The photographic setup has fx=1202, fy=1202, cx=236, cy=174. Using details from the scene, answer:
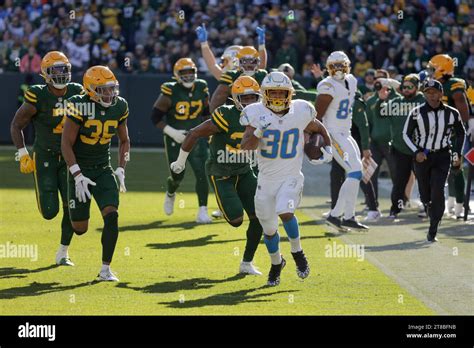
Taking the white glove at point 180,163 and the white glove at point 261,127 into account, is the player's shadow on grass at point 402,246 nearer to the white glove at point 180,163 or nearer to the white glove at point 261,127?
the white glove at point 180,163

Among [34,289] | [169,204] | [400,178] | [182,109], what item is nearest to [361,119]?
[400,178]

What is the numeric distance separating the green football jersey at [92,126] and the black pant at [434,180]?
3.79 meters

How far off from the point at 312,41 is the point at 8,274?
14.7 metres

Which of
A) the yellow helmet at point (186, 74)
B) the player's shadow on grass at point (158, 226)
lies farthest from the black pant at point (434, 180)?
the yellow helmet at point (186, 74)

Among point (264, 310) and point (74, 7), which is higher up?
point (74, 7)

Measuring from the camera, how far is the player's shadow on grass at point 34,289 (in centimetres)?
959

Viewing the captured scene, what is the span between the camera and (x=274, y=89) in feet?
31.7

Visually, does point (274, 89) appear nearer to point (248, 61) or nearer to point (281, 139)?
point (281, 139)

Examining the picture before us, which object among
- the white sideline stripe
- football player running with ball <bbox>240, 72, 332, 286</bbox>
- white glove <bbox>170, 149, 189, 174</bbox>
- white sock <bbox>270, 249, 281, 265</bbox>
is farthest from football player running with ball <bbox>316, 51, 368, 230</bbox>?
the white sideline stripe

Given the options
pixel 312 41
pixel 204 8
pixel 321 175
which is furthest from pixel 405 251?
Result: pixel 204 8

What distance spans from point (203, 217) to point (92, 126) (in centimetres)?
419

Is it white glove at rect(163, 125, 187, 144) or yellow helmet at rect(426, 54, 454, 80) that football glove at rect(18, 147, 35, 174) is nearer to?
white glove at rect(163, 125, 187, 144)

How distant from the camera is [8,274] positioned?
420 inches

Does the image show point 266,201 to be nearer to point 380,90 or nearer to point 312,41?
point 380,90
